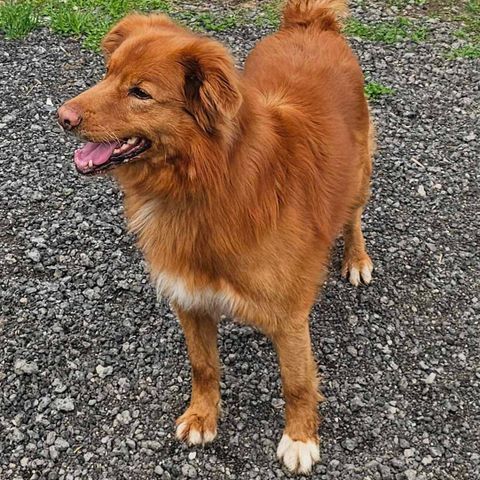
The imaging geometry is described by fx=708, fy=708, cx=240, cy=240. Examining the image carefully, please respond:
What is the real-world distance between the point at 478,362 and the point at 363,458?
106cm

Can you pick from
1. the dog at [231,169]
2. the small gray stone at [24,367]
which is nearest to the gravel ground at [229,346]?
the small gray stone at [24,367]

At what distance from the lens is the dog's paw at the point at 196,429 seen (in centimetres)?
410

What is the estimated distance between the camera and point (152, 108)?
2.97 metres

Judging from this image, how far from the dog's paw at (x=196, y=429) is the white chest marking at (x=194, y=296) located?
0.89m

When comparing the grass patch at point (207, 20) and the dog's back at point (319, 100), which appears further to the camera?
the grass patch at point (207, 20)

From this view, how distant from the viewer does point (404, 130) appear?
21.5ft

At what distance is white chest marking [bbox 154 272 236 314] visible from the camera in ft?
11.2

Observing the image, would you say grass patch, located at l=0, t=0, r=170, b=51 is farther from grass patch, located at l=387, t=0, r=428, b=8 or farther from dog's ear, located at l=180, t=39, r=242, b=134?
dog's ear, located at l=180, t=39, r=242, b=134

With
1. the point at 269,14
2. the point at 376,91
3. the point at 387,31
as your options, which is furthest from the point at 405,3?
the point at 376,91

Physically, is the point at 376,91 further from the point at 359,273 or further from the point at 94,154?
the point at 94,154

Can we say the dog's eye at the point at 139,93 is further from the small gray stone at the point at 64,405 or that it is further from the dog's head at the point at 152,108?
the small gray stone at the point at 64,405

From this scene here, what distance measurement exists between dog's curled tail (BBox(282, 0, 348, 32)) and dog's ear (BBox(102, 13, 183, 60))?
1.35m

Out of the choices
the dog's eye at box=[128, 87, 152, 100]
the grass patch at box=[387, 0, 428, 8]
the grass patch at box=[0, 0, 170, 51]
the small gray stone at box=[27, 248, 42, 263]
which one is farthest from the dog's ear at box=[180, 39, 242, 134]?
the grass patch at box=[387, 0, 428, 8]

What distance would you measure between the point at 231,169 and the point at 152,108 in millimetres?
436
